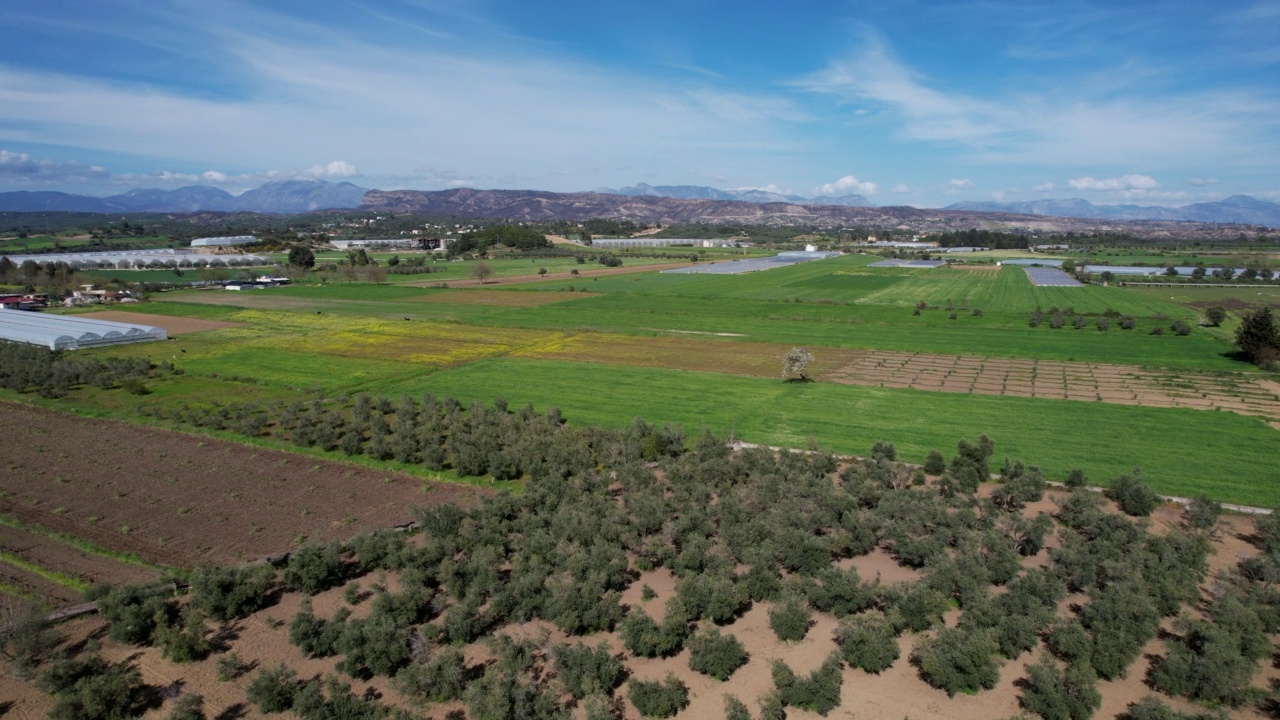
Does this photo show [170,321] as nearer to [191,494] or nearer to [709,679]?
[191,494]

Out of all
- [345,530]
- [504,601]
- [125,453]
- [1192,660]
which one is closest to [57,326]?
[125,453]

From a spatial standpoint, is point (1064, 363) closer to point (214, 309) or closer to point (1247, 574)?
point (1247, 574)

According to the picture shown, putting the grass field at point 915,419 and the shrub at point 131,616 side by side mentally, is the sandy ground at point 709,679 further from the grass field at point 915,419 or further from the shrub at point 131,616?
the grass field at point 915,419

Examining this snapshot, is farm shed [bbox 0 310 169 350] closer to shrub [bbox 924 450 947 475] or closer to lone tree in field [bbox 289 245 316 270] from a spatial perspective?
lone tree in field [bbox 289 245 316 270]

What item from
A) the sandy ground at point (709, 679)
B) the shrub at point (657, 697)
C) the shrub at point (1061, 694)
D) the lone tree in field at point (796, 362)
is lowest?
the sandy ground at point (709, 679)

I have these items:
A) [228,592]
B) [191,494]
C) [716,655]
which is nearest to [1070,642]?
[716,655]

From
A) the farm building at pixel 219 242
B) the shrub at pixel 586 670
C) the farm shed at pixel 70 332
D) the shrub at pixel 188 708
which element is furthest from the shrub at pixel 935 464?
the farm building at pixel 219 242
